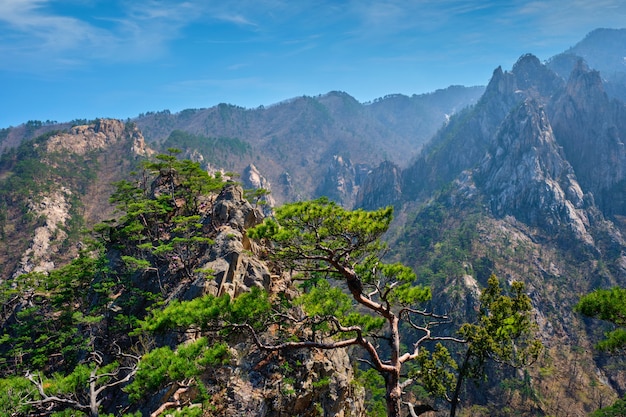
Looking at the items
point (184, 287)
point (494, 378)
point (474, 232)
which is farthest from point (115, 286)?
point (474, 232)

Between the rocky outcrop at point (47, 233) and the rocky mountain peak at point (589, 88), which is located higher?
the rocky mountain peak at point (589, 88)

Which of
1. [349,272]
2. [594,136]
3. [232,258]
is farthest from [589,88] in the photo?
[349,272]

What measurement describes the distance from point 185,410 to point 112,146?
578ft

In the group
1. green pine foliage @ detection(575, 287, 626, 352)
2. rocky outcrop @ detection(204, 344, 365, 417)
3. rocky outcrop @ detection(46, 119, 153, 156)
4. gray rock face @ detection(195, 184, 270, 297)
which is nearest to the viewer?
green pine foliage @ detection(575, 287, 626, 352)

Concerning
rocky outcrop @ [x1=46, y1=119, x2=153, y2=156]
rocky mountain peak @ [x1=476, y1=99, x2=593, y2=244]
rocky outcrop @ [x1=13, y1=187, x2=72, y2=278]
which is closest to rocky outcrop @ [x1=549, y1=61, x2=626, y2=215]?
rocky mountain peak @ [x1=476, y1=99, x2=593, y2=244]

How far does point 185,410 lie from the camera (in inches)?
497

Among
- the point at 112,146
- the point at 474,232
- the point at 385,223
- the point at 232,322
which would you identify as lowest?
the point at 474,232

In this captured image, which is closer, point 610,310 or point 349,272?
point 610,310

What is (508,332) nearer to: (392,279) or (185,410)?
(392,279)

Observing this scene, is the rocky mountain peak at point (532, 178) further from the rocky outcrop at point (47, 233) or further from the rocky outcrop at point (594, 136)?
the rocky outcrop at point (47, 233)

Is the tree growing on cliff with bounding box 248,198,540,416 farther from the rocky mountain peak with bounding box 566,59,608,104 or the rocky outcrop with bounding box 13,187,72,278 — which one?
the rocky mountain peak with bounding box 566,59,608,104

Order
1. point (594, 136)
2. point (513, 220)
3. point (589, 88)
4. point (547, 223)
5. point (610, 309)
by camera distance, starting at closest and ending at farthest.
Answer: point (610, 309), point (547, 223), point (513, 220), point (594, 136), point (589, 88)

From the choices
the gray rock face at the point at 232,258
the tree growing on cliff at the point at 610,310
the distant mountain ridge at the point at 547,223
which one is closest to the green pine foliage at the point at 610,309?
the tree growing on cliff at the point at 610,310

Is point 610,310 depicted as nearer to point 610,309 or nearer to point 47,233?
point 610,309
